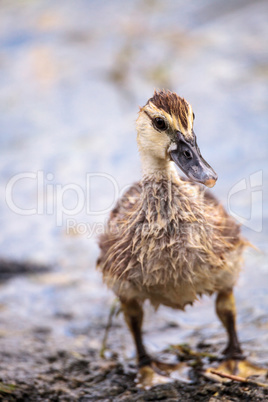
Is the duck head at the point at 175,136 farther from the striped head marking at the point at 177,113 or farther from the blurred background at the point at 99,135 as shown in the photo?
the blurred background at the point at 99,135

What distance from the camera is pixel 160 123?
3.99 m

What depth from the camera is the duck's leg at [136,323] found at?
4531mm

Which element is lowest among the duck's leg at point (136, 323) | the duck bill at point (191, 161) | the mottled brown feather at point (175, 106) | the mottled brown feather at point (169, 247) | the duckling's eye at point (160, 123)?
the duck's leg at point (136, 323)

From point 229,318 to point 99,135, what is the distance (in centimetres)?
533

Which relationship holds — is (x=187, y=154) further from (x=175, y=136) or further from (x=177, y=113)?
(x=177, y=113)

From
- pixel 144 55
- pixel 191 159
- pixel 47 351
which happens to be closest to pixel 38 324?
pixel 47 351

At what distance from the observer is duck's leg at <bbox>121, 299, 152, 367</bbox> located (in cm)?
453

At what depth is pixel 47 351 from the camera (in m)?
5.28

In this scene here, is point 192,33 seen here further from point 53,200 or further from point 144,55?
point 53,200

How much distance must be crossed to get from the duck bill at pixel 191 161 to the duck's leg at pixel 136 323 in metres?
1.16

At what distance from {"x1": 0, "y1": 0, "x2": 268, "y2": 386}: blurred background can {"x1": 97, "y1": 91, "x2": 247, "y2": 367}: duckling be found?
1.02 metres

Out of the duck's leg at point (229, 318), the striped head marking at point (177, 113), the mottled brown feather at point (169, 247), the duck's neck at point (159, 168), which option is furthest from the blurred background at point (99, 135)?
the striped head marking at point (177, 113)

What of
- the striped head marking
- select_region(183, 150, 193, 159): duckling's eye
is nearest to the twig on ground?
select_region(183, 150, 193, 159): duckling's eye

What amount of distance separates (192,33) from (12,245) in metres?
6.47
